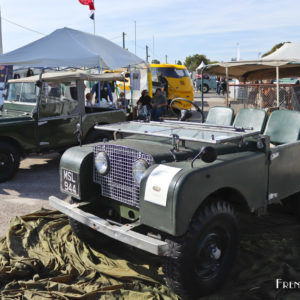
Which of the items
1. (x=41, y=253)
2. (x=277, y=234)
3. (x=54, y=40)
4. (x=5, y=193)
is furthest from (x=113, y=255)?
(x=54, y=40)

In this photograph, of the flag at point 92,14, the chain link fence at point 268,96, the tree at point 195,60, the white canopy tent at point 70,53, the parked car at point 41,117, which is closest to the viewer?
the parked car at point 41,117

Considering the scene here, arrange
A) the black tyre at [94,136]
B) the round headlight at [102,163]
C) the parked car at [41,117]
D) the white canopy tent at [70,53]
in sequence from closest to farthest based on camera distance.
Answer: the round headlight at [102,163], the parked car at [41,117], the black tyre at [94,136], the white canopy tent at [70,53]

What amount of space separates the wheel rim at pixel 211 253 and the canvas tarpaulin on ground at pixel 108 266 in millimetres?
210

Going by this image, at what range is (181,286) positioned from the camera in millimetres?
2828

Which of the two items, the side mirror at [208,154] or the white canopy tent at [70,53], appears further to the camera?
the white canopy tent at [70,53]

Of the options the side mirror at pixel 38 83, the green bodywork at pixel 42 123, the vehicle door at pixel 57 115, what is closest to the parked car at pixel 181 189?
the green bodywork at pixel 42 123

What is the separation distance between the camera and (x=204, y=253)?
118 inches

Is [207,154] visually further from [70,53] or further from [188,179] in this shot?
[70,53]

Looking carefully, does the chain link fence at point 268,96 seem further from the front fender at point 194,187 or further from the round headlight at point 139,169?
the round headlight at point 139,169

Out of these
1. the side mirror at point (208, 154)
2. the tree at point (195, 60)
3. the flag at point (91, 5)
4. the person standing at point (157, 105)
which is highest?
the tree at point (195, 60)

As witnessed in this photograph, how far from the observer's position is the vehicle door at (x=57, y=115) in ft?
23.7

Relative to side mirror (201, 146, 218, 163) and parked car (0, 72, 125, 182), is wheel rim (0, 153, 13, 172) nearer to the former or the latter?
parked car (0, 72, 125, 182)

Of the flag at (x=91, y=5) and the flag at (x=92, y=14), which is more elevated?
the flag at (x=91, y=5)

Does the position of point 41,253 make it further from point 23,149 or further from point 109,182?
A: point 23,149
